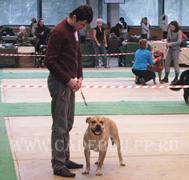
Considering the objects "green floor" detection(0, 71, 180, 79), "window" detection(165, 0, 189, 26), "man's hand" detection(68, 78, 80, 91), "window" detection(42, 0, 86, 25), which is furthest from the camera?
"window" detection(165, 0, 189, 26)

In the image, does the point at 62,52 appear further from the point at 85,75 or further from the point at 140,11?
the point at 140,11

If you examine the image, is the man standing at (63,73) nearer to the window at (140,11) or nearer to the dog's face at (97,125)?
the dog's face at (97,125)

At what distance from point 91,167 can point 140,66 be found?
827 cm

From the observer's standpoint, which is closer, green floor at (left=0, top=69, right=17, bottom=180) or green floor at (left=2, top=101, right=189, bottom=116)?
green floor at (left=0, top=69, right=17, bottom=180)

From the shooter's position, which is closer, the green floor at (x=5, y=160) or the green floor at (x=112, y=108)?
the green floor at (x=5, y=160)

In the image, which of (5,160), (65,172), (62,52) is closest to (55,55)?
(62,52)

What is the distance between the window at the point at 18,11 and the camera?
28875mm

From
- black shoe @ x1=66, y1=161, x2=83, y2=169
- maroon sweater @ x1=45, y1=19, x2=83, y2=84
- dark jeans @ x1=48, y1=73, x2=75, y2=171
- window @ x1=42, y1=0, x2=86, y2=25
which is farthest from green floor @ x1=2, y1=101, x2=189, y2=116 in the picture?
window @ x1=42, y1=0, x2=86, y2=25

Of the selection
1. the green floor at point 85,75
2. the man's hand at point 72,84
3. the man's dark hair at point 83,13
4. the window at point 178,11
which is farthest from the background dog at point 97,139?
the window at point 178,11

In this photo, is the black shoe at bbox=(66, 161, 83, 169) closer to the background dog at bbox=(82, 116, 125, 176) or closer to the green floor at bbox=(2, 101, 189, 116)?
the background dog at bbox=(82, 116, 125, 176)

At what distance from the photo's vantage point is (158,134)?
7.42 m

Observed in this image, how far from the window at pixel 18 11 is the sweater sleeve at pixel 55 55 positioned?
24.5m

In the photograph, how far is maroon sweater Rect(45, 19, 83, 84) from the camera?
5051mm

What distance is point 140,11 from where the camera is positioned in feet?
99.7
